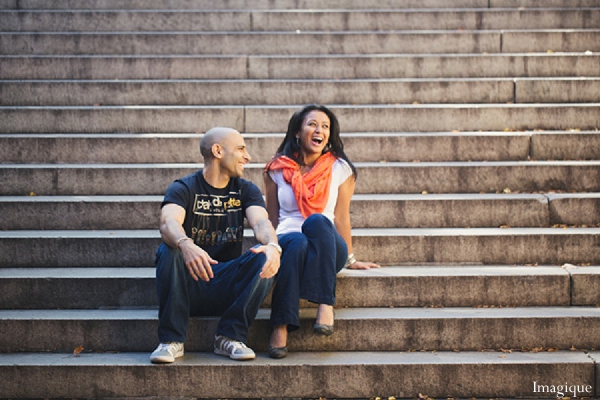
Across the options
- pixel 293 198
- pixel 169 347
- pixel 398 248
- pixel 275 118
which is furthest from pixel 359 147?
pixel 169 347

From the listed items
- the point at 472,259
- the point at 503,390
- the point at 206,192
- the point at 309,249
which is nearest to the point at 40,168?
the point at 206,192

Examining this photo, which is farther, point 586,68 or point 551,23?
point 551,23

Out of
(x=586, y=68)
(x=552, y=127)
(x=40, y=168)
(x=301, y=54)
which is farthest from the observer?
(x=301, y=54)

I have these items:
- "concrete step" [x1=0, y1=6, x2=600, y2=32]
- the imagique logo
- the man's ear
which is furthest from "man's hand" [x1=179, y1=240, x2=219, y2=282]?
"concrete step" [x1=0, y1=6, x2=600, y2=32]

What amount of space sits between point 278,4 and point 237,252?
185 inches

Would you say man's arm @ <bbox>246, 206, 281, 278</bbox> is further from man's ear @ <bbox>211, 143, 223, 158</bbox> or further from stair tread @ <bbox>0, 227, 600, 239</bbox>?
stair tread @ <bbox>0, 227, 600, 239</bbox>

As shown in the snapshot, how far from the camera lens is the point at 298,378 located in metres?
4.12

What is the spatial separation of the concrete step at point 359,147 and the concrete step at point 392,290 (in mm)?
1661

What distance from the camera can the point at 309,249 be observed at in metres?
4.27

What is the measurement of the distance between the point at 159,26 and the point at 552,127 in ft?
13.8

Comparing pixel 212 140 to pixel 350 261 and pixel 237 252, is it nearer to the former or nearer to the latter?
pixel 237 252

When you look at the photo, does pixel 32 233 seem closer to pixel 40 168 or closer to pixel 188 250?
pixel 40 168

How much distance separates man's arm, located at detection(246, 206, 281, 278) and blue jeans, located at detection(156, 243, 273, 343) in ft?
0.17

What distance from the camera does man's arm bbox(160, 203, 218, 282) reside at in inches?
156
